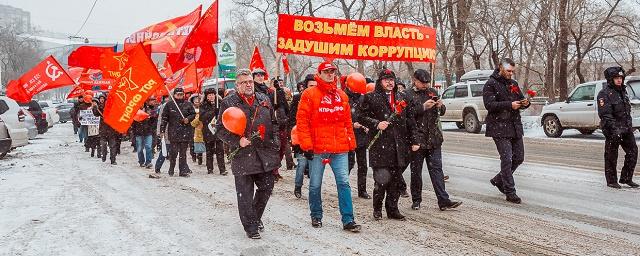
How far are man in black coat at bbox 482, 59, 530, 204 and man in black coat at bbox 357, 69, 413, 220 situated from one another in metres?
1.40

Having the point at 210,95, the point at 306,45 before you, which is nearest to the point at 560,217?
the point at 306,45

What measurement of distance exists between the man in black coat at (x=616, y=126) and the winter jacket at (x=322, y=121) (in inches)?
176

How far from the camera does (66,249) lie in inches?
203

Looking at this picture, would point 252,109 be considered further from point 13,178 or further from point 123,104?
point 13,178

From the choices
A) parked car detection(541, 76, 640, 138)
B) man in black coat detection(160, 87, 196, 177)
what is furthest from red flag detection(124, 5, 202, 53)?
parked car detection(541, 76, 640, 138)

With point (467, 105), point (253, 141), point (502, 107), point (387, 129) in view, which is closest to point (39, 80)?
point (253, 141)

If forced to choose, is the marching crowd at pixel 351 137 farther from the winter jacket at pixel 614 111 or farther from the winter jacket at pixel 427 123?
the winter jacket at pixel 614 111

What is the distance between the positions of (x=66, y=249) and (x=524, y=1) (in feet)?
82.8

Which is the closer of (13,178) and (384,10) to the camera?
(13,178)

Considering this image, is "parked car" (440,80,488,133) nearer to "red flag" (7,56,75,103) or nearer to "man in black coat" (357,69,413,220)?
"red flag" (7,56,75,103)

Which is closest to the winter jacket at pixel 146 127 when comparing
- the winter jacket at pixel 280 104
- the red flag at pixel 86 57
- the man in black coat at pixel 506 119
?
the winter jacket at pixel 280 104

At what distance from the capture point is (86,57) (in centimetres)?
1828

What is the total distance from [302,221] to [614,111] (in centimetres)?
488

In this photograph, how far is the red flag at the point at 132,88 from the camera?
9.00 m
